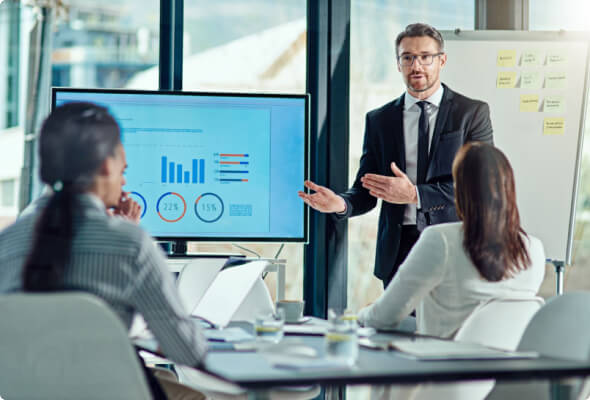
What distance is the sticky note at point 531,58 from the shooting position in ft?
12.7

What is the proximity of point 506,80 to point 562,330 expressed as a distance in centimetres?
208

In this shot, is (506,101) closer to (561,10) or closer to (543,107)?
(543,107)

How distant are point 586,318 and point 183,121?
234 centimetres

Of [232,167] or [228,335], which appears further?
[232,167]

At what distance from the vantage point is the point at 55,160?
1.76 metres

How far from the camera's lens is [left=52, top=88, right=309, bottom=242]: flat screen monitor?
3.75m

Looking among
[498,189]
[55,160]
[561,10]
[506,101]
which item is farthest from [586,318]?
[561,10]

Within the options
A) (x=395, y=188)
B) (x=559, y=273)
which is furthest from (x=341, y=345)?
(x=559, y=273)

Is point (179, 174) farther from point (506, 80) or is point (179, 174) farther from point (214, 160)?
point (506, 80)

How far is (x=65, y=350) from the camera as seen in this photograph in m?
1.58

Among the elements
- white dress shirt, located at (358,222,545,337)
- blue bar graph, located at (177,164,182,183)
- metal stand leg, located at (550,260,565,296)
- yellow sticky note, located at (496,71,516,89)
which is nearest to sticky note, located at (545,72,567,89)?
yellow sticky note, located at (496,71,516,89)

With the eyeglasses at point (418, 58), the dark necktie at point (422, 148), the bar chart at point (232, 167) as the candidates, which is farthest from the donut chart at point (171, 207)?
the eyeglasses at point (418, 58)

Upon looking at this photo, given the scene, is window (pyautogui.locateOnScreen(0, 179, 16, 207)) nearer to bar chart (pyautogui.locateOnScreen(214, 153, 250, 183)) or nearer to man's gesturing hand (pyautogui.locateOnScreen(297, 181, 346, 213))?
bar chart (pyautogui.locateOnScreen(214, 153, 250, 183))

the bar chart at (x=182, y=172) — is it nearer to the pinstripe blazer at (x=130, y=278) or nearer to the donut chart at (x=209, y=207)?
the donut chart at (x=209, y=207)
